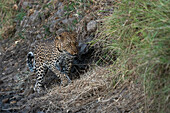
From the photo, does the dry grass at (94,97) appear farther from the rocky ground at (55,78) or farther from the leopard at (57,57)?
the leopard at (57,57)

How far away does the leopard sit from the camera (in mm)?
6414

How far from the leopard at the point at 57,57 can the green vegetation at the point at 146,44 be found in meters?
1.64

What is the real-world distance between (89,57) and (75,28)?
0.97m

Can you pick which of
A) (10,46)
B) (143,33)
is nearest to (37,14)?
(10,46)

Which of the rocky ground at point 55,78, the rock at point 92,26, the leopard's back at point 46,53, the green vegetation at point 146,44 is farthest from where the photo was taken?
the rock at point 92,26

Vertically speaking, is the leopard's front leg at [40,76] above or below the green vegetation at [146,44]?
below

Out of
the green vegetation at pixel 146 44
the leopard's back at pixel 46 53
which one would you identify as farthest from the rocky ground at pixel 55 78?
the leopard's back at pixel 46 53

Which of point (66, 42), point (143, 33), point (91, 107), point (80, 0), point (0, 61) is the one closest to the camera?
point (143, 33)

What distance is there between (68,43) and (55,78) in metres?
1.09

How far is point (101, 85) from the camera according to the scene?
5027mm

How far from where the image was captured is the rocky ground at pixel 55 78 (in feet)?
15.5

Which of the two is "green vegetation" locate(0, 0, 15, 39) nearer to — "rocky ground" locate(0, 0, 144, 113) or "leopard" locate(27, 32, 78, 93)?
"rocky ground" locate(0, 0, 144, 113)

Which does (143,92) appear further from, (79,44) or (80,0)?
(80,0)

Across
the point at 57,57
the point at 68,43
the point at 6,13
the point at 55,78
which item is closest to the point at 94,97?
the point at 68,43
